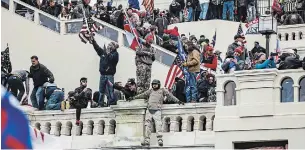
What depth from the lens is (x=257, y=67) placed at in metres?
22.0

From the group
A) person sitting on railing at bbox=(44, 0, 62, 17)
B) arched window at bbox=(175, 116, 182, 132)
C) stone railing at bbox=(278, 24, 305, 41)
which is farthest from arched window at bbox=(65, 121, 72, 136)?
stone railing at bbox=(278, 24, 305, 41)

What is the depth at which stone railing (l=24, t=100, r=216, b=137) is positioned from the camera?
2273cm

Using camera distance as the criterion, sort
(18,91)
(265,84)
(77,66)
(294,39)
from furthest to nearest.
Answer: (294,39) < (77,66) < (18,91) < (265,84)

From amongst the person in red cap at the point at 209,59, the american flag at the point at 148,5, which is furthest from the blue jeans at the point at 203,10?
the person in red cap at the point at 209,59

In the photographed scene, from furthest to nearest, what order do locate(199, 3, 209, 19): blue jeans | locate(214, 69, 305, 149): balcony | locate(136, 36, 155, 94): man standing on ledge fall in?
locate(199, 3, 209, 19): blue jeans → locate(136, 36, 155, 94): man standing on ledge → locate(214, 69, 305, 149): balcony

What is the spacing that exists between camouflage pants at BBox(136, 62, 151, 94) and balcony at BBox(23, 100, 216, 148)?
2.64ft

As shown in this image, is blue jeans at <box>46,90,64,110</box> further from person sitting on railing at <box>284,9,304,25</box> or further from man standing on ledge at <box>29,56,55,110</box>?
person sitting on railing at <box>284,9,304,25</box>

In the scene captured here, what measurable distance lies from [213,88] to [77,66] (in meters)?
9.78

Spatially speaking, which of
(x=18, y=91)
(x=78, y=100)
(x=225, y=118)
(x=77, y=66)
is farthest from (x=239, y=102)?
(x=77, y=66)

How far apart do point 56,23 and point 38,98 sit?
8.92 meters

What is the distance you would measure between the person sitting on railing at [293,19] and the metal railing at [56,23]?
555 centimetres

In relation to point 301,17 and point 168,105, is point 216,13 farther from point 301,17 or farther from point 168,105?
point 168,105

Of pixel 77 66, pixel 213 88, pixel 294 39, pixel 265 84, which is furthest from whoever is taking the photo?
pixel 294 39

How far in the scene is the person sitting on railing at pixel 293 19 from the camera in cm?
3559
